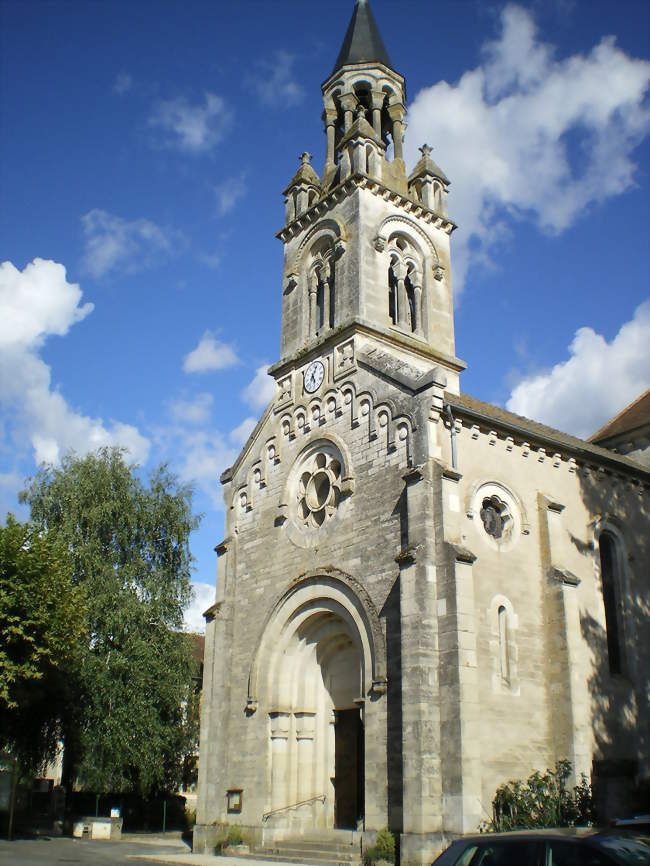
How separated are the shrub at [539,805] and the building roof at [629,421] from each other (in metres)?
14.5

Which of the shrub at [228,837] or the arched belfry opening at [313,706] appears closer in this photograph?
the arched belfry opening at [313,706]

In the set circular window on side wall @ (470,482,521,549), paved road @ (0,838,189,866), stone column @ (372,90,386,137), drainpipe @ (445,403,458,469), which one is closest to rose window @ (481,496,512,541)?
circular window on side wall @ (470,482,521,549)

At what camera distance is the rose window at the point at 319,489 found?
21.7 metres

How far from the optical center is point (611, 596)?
22219 millimetres

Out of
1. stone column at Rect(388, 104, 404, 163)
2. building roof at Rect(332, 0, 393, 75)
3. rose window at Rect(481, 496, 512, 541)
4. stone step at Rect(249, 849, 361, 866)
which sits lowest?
stone step at Rect(249, 849, 361, 866)

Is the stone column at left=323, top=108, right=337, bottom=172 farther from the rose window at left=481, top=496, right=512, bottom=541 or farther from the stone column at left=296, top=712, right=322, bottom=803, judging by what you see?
the stone column at left=296, top=712, right=322, bottom=803

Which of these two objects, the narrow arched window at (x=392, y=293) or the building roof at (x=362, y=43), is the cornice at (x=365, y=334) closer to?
the narrow arched window at (x=392, y=293)

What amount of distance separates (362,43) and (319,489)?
16571 mm

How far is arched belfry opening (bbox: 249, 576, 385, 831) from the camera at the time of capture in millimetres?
20750

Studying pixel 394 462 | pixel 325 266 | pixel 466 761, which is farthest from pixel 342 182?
pixel 466 761

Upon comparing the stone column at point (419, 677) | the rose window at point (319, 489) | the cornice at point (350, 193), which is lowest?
the stone column at point (419, 677)

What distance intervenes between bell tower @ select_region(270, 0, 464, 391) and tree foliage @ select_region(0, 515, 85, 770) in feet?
29.0

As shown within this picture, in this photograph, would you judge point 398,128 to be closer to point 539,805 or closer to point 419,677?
point 419,677

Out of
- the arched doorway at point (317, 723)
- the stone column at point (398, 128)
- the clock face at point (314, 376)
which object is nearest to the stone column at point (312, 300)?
the clock face at point (314, 376)
